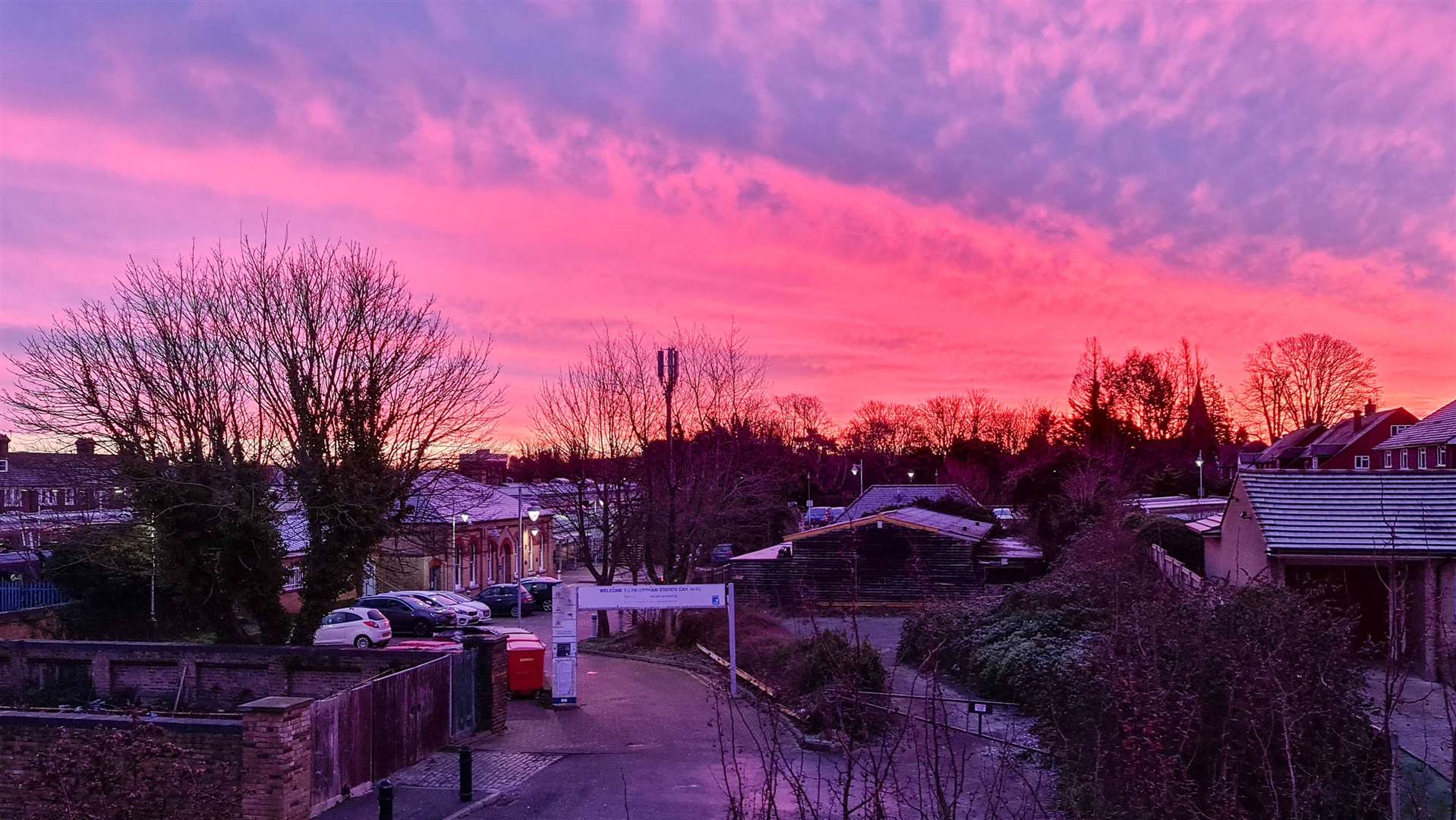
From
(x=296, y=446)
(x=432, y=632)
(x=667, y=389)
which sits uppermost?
(x=667, y=389)

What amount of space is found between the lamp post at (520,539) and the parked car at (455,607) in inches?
59.5

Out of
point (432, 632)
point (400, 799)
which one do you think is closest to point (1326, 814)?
point (400, 799)

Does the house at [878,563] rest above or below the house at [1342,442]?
below

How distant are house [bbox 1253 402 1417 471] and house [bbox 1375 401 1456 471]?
620 centimetres

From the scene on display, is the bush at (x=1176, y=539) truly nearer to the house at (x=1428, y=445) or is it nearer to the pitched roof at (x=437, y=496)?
the house at (x=1428, y=445)

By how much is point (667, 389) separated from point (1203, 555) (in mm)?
15856

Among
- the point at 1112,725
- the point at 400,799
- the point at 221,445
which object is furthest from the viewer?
the point at 221,445

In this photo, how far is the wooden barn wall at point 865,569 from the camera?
3688cm

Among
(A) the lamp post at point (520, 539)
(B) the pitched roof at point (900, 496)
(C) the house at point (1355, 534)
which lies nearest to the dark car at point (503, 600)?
(A) the lamp post at point (520, 539)

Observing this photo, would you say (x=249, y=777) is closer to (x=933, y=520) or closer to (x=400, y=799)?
(x=400, y=799)

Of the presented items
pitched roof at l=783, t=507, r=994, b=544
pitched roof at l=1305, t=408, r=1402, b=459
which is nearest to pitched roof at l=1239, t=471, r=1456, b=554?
pitched roof at l=783, t=507, r=994, b=544

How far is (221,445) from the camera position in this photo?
20.8 m

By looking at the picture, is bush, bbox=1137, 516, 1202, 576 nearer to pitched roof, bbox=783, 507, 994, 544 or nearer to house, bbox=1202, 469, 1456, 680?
house, bbox=1202, 469, 1456, 680

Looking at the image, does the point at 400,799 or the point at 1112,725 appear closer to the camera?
the point at 1112,725
